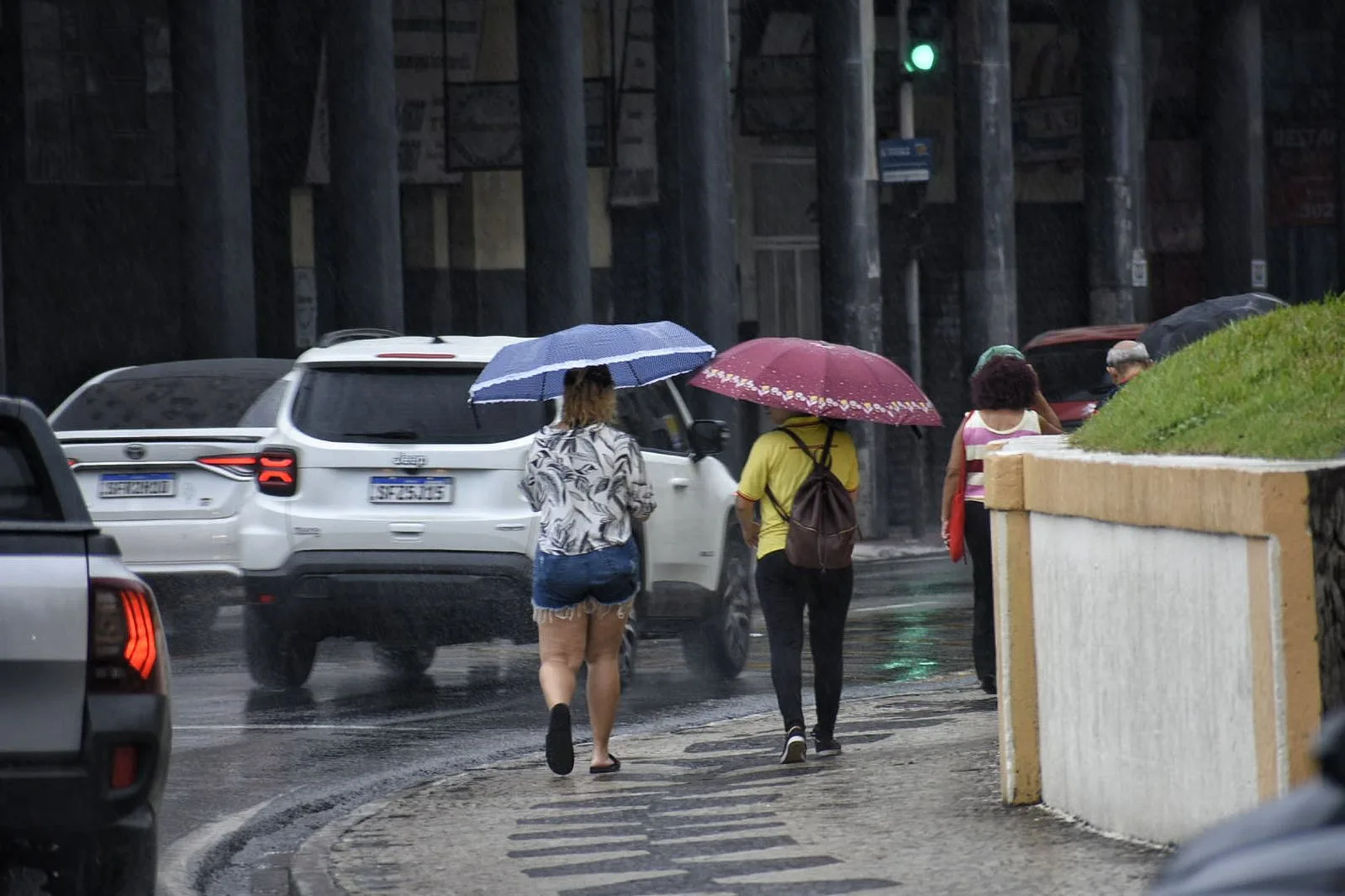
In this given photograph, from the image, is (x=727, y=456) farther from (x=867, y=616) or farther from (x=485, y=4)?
(x=867, y=616)

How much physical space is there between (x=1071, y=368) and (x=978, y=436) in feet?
36.0

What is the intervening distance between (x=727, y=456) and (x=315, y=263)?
4.90m

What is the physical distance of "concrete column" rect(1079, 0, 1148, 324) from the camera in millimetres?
32031

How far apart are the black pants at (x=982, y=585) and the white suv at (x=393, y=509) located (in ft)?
5.94

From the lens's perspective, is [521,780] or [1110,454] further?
[521,780]

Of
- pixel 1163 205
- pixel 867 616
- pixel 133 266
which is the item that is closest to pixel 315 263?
pixel 133 266

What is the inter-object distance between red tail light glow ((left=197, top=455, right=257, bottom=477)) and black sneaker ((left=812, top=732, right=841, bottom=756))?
206 inches

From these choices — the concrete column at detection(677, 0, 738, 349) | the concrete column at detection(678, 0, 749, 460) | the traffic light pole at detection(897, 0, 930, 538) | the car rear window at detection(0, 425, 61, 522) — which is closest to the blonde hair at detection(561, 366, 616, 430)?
the car rear window at detection(0, 425, 61, 522)

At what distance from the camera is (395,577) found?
13.2 m

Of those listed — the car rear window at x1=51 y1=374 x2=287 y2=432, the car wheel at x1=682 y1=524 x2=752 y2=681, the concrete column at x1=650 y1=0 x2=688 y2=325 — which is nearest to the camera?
the car wheel at x1=682 y1=524 x2=752 y2=681

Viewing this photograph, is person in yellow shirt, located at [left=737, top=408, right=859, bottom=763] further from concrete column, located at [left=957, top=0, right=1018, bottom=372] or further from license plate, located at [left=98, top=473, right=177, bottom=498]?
concrete column, located at [left=957, top=0, right=1018, bottom=372]

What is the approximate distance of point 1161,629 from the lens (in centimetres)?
793

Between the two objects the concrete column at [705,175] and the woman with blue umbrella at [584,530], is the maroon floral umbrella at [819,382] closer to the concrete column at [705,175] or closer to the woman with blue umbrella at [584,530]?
the woman with blue umbrella at [584,530]

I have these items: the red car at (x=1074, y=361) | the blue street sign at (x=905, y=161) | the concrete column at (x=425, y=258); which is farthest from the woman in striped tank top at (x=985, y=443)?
the concrete column at (x=425, y=258)
